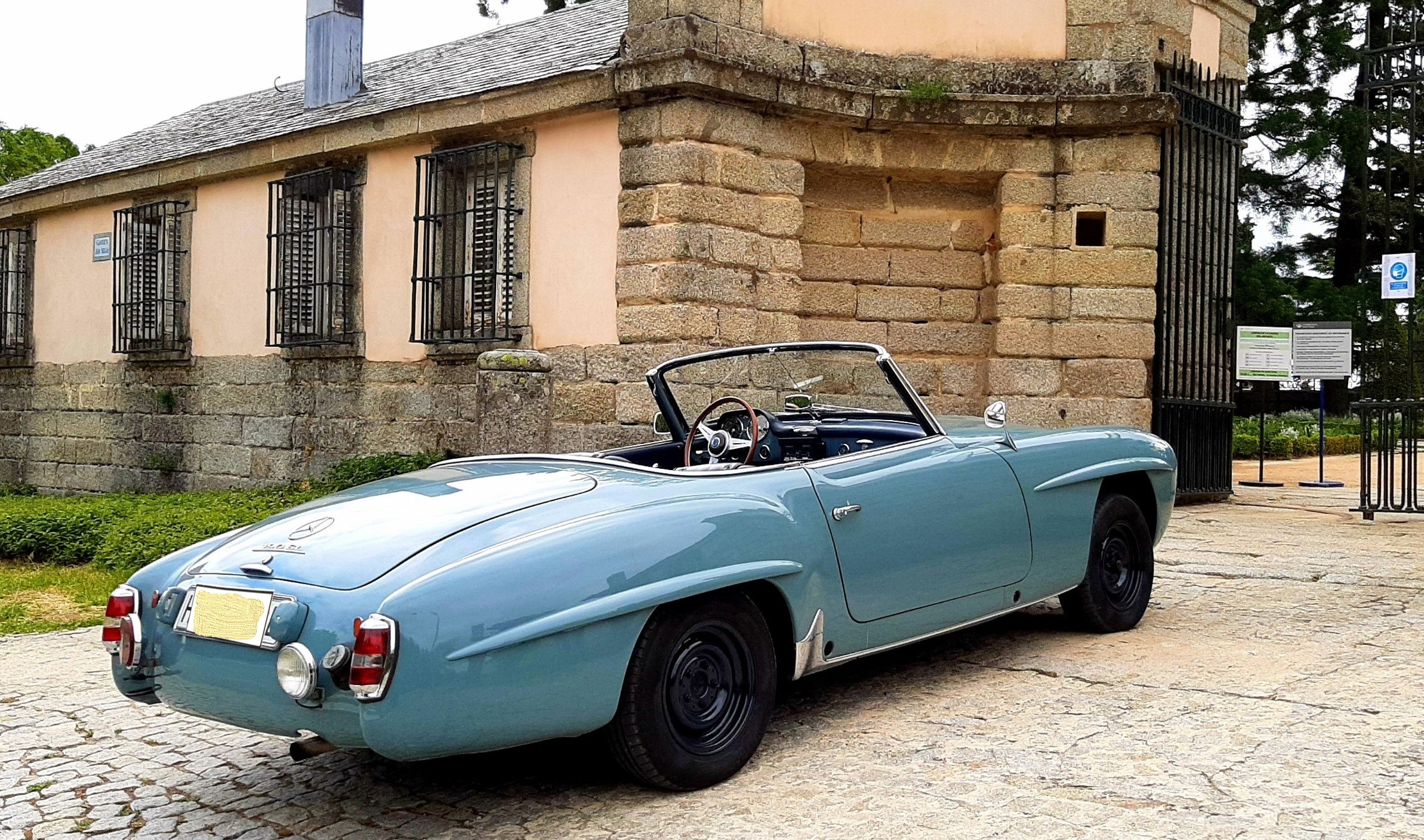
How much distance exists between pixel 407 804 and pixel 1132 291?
8147 mm

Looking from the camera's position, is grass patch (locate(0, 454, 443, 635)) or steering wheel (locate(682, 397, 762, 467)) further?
grass patch (locate(0, 454, 443, 635))

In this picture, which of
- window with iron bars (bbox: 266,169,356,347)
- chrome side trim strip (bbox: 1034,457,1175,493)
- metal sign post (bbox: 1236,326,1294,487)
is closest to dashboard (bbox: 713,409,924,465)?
chrome side trim strip (bbox: 1034,457,1175,493)

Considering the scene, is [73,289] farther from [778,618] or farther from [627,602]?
[627,602]

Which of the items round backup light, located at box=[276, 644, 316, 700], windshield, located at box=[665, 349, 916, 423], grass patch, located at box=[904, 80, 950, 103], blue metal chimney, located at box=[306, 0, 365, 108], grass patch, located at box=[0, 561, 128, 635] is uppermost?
blue metal chimney, located at box=[306, 0, 365, 108]

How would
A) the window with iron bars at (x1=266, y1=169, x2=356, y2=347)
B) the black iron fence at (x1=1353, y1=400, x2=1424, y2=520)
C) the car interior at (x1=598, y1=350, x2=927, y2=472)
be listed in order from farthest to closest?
the window with iron bars at (x1=266, y1=169, x2=356, y2=347) → the black iron fence at (x1=1353, y1=400, x2=1424, y2=520) → the car interior at (x1=598, y1=350, x2=927, y2=472)

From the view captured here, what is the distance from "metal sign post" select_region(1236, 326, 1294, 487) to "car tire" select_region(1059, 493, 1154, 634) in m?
7.52

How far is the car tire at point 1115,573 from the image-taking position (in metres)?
5.14

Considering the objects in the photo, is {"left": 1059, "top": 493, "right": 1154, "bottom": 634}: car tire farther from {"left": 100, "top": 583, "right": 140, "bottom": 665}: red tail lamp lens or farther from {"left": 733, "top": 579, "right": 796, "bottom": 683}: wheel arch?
{"left": 100, "top": 583, "right": 140, "bottom": 665}: red tail lamp lens

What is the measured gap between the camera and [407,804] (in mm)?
3502

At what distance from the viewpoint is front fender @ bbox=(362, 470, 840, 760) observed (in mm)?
2963

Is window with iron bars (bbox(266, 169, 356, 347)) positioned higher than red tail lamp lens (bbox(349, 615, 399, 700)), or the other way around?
window with iron bars (bbox(266, 169, 356, 347))

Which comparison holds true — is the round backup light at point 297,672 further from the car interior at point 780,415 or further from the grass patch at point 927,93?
the grass patch at point 927,93

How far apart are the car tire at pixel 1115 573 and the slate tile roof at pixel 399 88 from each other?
225 inches

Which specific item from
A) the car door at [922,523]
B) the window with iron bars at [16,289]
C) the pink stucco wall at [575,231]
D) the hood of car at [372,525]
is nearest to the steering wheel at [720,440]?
the car door at [922,523]
